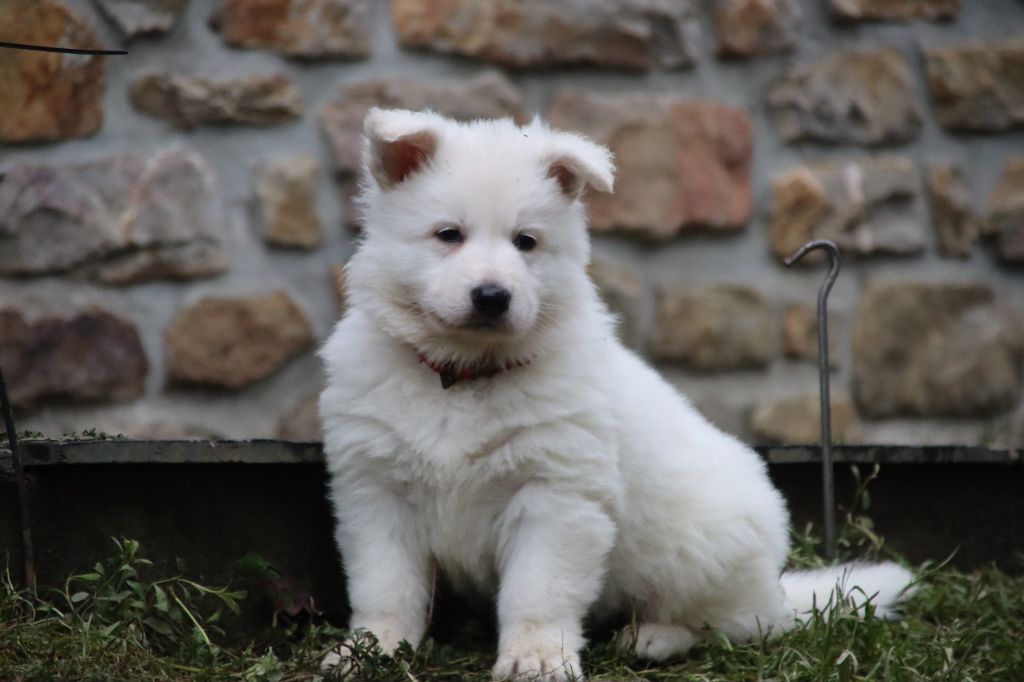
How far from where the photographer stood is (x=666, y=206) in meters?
5.02

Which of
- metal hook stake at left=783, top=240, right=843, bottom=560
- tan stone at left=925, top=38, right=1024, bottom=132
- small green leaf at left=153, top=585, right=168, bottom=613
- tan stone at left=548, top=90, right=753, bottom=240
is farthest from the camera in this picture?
tan stone at left=925, top=38, right=1024, bottom=132

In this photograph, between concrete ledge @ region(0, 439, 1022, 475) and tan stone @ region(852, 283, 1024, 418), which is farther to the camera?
tan stone @ region(852, 283, 1024, 418)

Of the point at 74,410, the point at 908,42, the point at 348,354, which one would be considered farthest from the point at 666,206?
the point at 74,410

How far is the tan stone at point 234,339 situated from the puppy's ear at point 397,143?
145 centimetres

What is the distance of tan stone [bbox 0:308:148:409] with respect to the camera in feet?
14.3

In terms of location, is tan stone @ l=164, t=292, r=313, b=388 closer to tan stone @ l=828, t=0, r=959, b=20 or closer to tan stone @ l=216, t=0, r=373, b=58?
tan stone @ l=216, t=0, r=373, b=58

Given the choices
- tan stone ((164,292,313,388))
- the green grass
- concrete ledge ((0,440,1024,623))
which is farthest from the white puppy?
tan stone ((164,292,313,388))

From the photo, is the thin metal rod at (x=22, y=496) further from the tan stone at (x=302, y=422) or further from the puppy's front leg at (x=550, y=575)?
the tan stone at (x=302, y=422)

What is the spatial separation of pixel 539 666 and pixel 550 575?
222mm

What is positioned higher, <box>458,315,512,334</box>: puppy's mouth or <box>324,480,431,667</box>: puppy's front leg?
<box>458,315,512,334</box>: puppy's mouth

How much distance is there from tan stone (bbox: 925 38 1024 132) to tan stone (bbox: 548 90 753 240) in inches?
34.4

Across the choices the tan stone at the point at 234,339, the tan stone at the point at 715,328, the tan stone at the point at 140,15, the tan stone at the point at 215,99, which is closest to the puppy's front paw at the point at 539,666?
the tan stone at the point at 234,339

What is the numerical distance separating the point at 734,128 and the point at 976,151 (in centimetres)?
112

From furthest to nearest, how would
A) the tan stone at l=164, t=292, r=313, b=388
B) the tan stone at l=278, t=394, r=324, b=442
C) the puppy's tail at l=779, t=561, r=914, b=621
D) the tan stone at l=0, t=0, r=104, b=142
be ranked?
the tan stone at l=278, t=394, r=324, b=442, the tan stone at l=164, t=292, r=313, b=388, the tan stone at l=0, t=0, r=104, b=142, the puppy's tail at l=779, t=561, r=914, b=621
